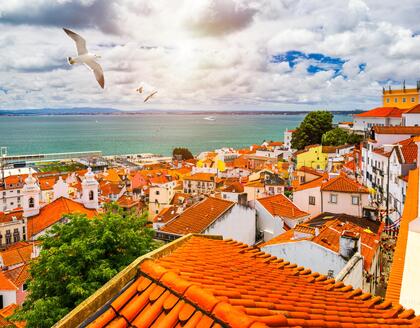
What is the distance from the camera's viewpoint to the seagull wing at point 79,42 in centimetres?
811

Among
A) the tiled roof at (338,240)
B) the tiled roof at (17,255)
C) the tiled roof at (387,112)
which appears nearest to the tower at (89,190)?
the tiled roof at (17,255)

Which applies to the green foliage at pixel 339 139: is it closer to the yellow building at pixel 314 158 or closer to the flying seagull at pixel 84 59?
the yellow building at pixel 314 158

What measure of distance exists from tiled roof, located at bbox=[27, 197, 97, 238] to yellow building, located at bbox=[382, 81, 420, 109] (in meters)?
53.7

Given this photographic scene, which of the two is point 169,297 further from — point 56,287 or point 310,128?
Answer: point 310,128

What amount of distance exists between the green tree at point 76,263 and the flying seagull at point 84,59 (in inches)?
167

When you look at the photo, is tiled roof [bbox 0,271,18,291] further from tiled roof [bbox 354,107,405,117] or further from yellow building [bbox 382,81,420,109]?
yellow building [bbox 382,81,420,109]

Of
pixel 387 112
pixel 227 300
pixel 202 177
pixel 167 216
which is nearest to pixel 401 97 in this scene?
pixel 387 112

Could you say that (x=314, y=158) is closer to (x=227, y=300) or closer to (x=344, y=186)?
(x=344, y=186)

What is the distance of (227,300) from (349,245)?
32.0 feet

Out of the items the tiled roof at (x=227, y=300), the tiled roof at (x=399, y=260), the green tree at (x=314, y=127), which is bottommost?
the tiled roof at (x=399, y=260)

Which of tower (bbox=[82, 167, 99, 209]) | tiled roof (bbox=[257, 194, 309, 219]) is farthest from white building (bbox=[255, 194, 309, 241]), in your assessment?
tower (bbox=[82, 167, 99, 209])

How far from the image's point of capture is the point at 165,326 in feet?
8.30

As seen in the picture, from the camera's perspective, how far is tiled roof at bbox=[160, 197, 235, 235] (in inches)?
653

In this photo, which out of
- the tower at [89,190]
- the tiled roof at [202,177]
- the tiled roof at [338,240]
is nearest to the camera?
the tiled roof at [338,240]
